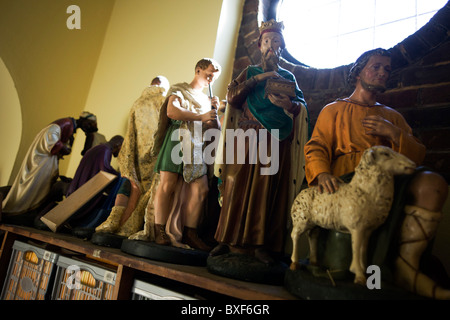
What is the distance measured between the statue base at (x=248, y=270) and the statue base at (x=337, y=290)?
216 millimetres

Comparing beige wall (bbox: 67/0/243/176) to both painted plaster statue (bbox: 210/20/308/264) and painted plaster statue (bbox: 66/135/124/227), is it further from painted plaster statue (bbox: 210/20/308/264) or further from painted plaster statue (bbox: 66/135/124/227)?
painted plaster statue (bbox: 210/20/308/264)

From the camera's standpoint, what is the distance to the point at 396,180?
1.30 metres

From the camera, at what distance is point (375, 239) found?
50.6 inches

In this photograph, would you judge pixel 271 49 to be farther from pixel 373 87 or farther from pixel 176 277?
pixel 176 277

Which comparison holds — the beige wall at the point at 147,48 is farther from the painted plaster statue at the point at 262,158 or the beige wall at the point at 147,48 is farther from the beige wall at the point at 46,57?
the painted plaster statue at the point at 262,158

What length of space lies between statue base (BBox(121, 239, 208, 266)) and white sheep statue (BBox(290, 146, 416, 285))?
2.66ft

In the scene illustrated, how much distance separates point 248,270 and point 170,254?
0.54 meters

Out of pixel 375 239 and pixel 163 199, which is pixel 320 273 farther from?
pixel 163 199

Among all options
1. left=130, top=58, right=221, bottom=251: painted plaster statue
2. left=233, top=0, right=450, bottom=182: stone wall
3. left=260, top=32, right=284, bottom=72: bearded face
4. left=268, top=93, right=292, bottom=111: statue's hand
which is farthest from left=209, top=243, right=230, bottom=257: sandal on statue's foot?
left=233, top=0, right=450, bottom=182: stone wall

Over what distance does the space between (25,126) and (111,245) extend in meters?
3.09

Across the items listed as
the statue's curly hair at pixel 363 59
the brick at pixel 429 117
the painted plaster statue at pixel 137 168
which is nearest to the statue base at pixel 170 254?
the painted plaster statue at pixel 137 168

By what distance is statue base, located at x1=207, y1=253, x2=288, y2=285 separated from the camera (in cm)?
→ 147

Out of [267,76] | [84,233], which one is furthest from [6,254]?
[267,76]
